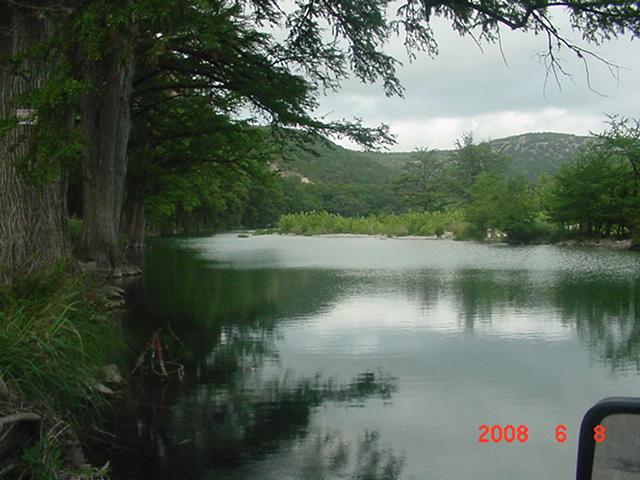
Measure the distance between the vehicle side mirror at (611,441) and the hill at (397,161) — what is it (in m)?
91.6

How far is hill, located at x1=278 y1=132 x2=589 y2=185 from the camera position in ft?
357

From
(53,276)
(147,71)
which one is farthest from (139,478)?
(147,71)

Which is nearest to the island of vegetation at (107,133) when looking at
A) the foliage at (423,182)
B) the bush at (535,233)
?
the bush at (535,233)

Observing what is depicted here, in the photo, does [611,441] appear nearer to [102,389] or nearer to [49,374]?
[49,374]

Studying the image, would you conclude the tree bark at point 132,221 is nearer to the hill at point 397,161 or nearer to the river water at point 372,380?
the river water at point 372,380

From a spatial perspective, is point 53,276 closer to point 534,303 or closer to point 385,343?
point 385,343

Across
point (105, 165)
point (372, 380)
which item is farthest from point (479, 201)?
point (372, 380)

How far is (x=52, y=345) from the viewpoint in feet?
14.2

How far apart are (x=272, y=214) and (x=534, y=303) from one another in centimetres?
7147

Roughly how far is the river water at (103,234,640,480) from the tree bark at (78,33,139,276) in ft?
4.60

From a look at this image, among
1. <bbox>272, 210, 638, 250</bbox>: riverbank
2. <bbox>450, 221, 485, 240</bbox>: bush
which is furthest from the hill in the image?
<bbox>450, 221, 485, 240</bbox>: bush

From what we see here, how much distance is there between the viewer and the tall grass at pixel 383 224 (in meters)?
46.5

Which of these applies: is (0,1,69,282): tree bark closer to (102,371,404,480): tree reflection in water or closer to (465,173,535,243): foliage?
(102,371,404,480): tree reflection in water

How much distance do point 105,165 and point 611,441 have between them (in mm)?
13323
